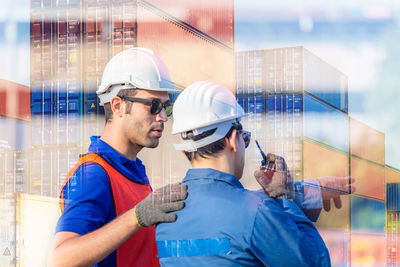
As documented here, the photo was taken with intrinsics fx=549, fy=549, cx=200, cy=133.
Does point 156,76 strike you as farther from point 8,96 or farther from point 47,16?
point 8,96

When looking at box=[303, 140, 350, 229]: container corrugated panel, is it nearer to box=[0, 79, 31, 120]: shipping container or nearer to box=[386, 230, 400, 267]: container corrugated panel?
box=[386, 230, 400, 267]: container corrugated panel

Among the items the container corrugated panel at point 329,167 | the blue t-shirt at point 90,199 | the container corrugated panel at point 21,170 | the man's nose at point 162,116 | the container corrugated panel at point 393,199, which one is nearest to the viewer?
the blue t-shirt at point 90,199

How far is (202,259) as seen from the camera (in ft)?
6.15

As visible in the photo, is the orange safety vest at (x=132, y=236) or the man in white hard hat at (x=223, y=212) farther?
the orange safety vest at (x=132, y=236)

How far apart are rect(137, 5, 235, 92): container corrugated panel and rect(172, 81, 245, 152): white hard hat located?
87 cm

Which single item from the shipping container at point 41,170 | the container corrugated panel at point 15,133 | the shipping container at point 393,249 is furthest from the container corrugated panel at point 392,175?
the container corrugated panel at point 15,133

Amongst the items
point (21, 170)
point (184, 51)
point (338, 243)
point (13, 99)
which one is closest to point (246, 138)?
point (338, 243)

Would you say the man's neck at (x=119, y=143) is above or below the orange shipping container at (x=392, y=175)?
above

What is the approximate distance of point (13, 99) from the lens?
786cm

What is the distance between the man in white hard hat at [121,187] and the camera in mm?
2150

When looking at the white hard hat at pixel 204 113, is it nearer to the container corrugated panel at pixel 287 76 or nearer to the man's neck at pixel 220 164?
the man's neck at pixel 220 164

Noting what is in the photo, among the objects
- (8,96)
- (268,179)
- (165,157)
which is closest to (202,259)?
(268,179)

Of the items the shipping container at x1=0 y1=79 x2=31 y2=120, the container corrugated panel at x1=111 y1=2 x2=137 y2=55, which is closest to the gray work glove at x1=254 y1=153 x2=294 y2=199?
the container corrugated panel at x1=111 y1=2 x2=137 y2=55

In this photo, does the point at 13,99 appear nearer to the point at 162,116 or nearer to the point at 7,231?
the point at 7,231
